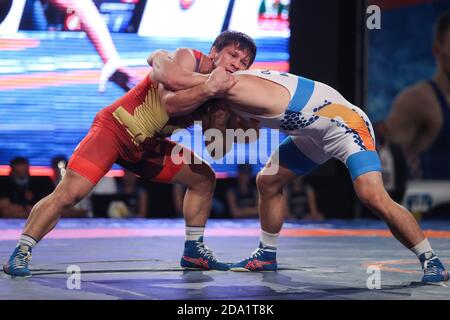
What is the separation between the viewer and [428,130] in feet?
36.1

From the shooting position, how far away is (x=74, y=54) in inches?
381

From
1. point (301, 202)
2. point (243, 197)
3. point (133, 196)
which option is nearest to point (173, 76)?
point (133, 196)

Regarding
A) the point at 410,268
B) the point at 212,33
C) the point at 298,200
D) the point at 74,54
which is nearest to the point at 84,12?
the point at 74,54

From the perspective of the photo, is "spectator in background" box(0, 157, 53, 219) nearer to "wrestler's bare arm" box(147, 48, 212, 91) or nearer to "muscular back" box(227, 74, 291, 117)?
"wrestler's bare arm" box(147, 48, 212, 91)

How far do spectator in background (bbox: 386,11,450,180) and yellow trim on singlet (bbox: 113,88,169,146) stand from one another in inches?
263

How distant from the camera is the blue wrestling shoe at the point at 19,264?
4.37 meters

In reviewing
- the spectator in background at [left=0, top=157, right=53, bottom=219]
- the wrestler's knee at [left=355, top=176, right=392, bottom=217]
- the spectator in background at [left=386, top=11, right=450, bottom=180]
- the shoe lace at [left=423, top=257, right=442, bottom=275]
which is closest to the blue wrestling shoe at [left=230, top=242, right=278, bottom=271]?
the wrestler's knee at [left=355, top=176, right=392, bottom=217]

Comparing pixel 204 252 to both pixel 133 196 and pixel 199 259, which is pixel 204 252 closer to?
pixel 199 259

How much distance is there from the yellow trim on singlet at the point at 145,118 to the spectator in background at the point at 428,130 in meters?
6.67

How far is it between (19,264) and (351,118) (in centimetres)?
188

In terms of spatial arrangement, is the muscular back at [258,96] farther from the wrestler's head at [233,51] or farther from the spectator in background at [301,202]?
the spectator in background at [301,202]

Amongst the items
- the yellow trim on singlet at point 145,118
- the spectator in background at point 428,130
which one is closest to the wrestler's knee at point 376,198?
the yellow trim on singlet at point 145,118

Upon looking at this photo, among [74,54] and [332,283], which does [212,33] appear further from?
[332,283]

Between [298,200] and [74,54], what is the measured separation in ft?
10.3
